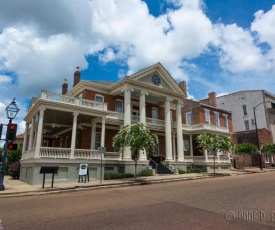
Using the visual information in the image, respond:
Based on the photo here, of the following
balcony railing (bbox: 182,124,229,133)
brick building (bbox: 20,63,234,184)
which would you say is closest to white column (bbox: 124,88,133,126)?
brick building (bbox: 20,63,234,184)

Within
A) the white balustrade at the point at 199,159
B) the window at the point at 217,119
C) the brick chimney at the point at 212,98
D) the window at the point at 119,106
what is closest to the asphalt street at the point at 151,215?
the window at the point at 119,106

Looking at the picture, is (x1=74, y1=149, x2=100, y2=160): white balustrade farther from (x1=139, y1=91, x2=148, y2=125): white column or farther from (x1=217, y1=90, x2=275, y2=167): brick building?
(x1=217, y1=90, x2=275, y2=167): brick building

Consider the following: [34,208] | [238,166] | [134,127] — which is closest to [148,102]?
[134,127]

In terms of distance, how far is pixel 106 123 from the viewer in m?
23.0

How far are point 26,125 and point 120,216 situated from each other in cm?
2011

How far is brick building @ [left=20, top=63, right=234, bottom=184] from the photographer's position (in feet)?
56.2

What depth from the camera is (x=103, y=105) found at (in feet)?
66.6

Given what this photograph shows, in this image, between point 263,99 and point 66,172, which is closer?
point 66,172

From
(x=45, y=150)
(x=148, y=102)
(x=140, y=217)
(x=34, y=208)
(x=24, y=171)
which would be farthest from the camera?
(x=148, y=102)

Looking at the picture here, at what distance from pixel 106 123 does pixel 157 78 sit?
27.2 feet

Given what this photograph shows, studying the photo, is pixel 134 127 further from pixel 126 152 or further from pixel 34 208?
pixel 34 208

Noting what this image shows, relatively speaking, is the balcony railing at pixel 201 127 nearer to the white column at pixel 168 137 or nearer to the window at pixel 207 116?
the window at pixel 207 116

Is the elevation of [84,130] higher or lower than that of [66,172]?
higher

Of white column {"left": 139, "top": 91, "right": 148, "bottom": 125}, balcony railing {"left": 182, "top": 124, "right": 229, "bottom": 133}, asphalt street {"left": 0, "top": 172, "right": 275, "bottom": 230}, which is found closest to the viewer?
asphalt street {"left": 0, "top": 172, "right": 275, "bottom": 230}
